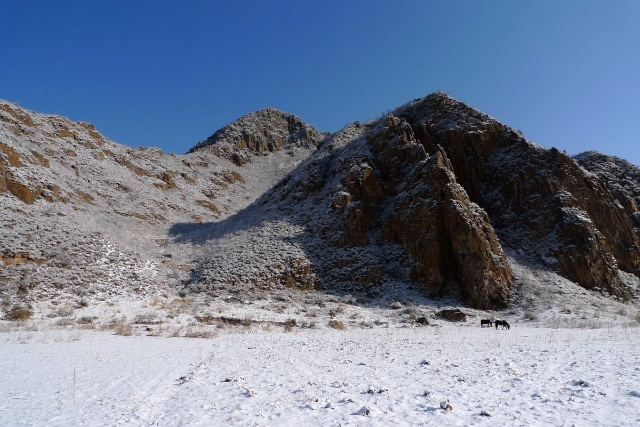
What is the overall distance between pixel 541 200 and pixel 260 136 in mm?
72137

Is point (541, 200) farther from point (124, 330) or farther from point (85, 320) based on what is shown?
point (85, 320)

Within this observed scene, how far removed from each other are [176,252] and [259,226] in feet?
32.2

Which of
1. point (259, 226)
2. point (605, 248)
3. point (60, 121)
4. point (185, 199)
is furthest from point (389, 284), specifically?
point (60, 121)

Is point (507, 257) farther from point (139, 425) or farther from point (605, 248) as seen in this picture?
point (139, 425)

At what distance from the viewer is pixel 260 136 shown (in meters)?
96.6

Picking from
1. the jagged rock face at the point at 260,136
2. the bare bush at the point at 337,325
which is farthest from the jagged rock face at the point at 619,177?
the jagged rock face at the point at 260,136

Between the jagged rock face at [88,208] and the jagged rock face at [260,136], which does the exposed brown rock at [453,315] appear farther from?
the jagged rock face at [260,136]

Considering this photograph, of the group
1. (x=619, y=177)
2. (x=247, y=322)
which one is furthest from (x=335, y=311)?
(x=619, y=177)

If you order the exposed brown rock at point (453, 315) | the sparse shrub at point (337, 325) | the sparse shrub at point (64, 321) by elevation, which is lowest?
the sparse shrub at point (64, 321)

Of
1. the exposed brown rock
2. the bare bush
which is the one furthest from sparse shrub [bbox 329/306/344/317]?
the exposed brown rock

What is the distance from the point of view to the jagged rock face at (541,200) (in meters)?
35.4

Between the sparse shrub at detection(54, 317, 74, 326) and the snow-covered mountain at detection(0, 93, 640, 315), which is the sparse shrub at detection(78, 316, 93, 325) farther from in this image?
the snow-covered mountain at detection(0, 93, 640, 315)

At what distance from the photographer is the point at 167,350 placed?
1405 cm

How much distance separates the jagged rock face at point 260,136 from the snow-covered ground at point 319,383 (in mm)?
76257
